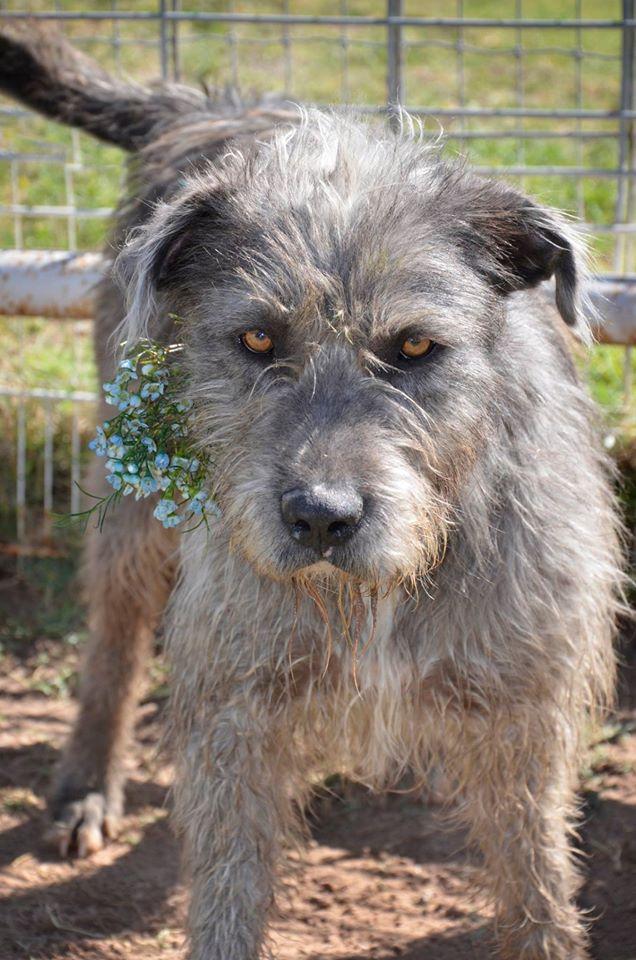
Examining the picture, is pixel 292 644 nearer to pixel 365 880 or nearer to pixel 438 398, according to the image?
pixel 438 398

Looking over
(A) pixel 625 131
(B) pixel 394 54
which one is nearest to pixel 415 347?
(B) pixel 394 54

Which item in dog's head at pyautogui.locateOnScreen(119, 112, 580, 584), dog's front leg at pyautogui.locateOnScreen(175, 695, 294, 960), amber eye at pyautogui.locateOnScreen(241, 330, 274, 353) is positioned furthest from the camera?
dog's front leg at pyautogui.locateOnScreen(175, 695, 294, 960)

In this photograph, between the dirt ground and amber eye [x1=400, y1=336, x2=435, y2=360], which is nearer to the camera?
amber eye [x1=400, y1=336, x2=435, y2=360]

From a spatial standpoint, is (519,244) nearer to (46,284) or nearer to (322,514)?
(322,514)

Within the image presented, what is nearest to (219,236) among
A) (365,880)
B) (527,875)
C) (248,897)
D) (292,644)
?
(292,644)

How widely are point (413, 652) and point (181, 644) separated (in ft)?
1.99

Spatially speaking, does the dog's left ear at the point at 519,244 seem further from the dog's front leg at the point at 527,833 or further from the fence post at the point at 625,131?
the fence post at the point at 625,131

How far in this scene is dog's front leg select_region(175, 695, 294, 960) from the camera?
2.93 metres

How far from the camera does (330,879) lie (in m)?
3.75

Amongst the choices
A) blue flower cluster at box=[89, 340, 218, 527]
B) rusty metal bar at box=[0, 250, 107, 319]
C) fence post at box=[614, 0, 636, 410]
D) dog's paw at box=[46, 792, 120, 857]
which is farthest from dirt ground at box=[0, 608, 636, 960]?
rusty metal bar at box=[0, 250, 107, 319]

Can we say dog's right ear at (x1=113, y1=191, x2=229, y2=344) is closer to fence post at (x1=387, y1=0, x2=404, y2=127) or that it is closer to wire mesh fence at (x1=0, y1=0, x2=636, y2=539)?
wire mesh fence at (x1=0, y1=0, x2=636, y2=539)

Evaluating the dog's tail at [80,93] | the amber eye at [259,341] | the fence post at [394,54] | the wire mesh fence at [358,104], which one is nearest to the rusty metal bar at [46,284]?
the wire mesh fence at [358,104]

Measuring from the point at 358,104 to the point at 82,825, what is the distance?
2.42 meters

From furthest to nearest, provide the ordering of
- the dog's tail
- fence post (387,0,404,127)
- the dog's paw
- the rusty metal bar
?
1. fence post (387,0,404,127)
2. the rusty metal bar
3. the dog's tail
4. the dog's paw
